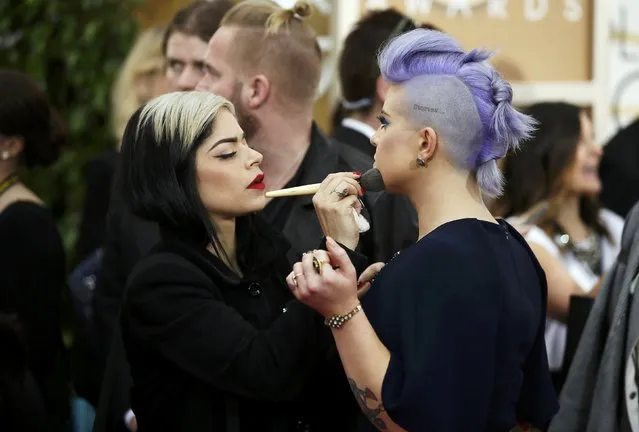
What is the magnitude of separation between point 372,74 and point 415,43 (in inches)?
50.1

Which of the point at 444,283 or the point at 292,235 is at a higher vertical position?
the point at 444,283

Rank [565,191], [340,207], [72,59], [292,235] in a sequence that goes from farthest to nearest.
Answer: [72,59]
[565,191]
[292,235]
[340,207]

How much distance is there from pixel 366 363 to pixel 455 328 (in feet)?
0.59

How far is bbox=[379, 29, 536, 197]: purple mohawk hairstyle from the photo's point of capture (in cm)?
233

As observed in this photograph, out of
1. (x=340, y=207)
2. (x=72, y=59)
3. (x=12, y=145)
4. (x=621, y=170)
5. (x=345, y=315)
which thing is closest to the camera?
(x=345, y=315)

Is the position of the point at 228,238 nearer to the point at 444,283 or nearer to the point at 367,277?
the point at 367,277

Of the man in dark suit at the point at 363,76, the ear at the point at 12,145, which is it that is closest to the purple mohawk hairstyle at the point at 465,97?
the man in dark suit at the point at 363,76

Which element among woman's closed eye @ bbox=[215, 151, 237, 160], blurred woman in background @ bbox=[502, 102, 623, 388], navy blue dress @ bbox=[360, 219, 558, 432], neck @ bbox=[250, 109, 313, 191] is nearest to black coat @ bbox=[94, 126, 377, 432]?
neck @ bbox=[250, 109, 313, 191]

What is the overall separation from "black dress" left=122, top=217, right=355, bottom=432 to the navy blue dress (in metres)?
0.27

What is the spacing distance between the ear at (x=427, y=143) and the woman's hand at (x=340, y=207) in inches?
8.2

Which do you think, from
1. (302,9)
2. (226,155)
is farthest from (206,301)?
(302,9)

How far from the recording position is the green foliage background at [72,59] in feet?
19.2

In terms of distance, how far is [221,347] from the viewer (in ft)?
8.22

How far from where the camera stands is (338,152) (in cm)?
317
